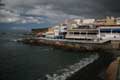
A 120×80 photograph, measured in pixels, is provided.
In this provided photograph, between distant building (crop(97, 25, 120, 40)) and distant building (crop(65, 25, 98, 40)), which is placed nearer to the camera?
distant building (crop(97, 25, 120, 40))

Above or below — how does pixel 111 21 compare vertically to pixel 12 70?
above

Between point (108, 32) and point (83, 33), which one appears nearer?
point (108, 32)

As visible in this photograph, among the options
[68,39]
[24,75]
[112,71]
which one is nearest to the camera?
[112,71]

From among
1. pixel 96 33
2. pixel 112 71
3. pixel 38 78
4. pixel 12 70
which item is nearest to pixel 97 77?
pixel 38 78

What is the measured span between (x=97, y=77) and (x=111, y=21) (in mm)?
61693

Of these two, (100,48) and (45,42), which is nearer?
(100,48)

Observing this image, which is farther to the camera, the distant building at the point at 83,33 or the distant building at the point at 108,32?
the distant building at the point at 83,33

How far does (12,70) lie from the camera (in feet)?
109

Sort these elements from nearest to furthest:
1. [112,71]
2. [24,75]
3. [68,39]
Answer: [112,71] < [24,75] < [68,39]

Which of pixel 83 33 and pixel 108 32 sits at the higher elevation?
pixel 108 32

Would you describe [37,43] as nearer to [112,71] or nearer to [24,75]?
[24,75]

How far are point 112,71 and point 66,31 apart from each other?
74.5 m

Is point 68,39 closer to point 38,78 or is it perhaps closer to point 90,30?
point 90,30

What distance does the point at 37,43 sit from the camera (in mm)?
83188
